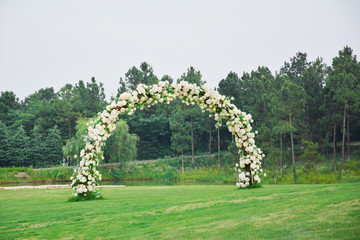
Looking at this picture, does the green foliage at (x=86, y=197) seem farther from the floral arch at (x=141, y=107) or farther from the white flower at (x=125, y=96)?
the white flower at (x=125, y=96)

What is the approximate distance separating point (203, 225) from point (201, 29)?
3472 cm

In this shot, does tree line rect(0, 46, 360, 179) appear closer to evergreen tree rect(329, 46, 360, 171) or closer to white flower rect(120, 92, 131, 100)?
evergreen tree rect(329, 46, 360, 171)

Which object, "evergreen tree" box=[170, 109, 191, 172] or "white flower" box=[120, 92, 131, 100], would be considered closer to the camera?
"white flower" box=[120, 92, 131, 100]

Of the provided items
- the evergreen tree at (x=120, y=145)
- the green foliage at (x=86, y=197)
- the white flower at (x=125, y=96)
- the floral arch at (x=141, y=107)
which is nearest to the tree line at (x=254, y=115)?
the evergreen tree at (x=120, y=145)

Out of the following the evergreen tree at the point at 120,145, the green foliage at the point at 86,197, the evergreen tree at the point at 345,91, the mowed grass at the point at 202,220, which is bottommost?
the green foliage at the point at 86,197

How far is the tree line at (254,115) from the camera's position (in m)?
31.6

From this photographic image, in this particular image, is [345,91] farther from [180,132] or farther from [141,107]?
[141,107]

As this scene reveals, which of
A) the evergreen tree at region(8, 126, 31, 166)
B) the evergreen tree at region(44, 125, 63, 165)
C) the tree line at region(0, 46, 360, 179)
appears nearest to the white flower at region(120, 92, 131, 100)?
the tree line at region(0, 46, 360, 179)

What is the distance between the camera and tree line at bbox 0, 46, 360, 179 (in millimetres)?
Result: 31625

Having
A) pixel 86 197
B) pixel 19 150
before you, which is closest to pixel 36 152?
pixel 19 150

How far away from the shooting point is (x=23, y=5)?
24.1 m

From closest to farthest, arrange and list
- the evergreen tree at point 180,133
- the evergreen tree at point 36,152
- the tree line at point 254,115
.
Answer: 1. the tree line at point 254,115
2. the evergreen tree at point 180,133
3. the evergreen tree at point 36,152

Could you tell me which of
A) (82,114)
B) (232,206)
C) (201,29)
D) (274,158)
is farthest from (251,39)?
(232,206)

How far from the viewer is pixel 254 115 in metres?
39.2
